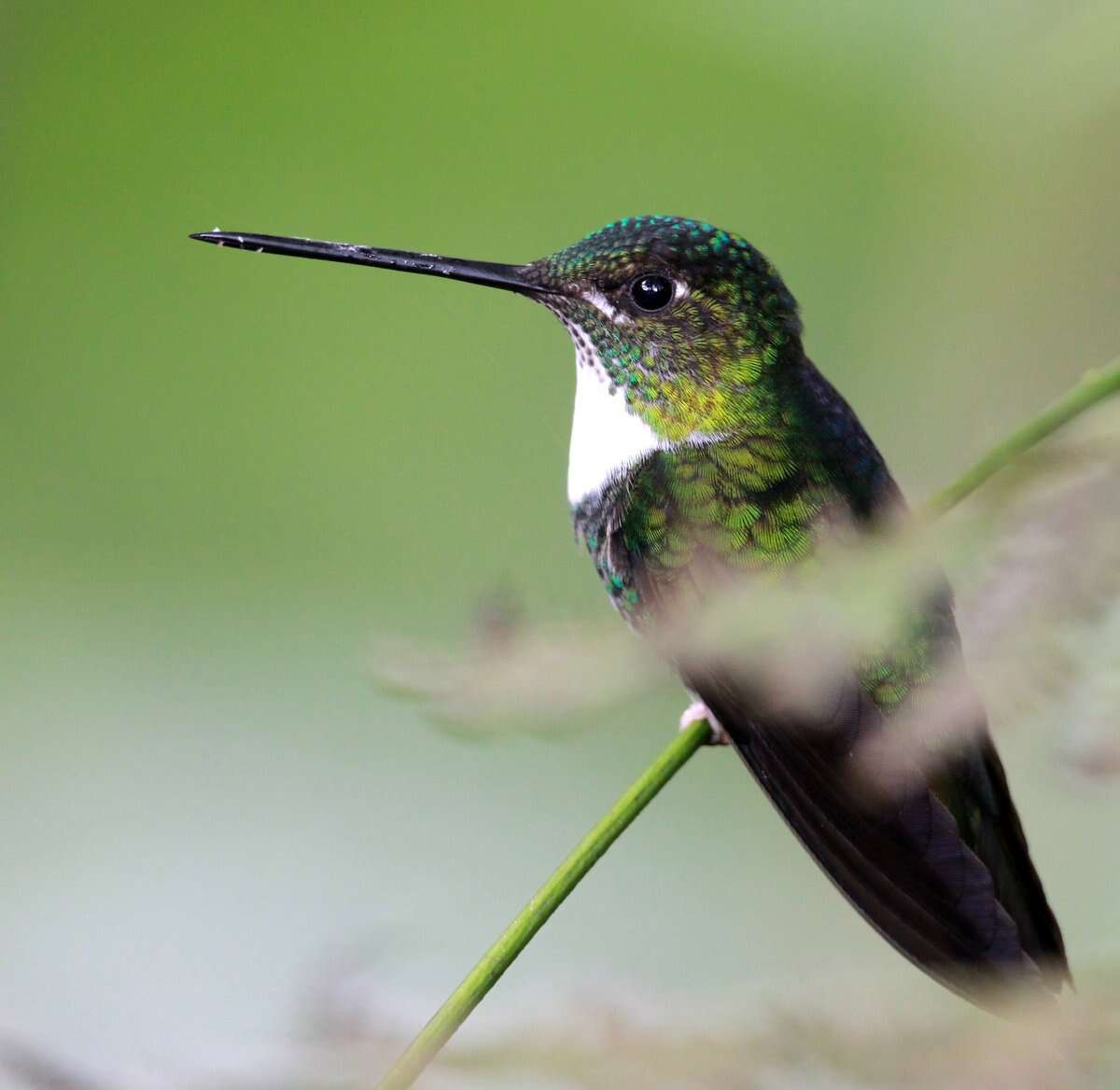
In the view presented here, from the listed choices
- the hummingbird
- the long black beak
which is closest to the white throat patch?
the hummingbird

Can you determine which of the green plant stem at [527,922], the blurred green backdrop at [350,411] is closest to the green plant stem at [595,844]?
the green plant stem at [527,922]

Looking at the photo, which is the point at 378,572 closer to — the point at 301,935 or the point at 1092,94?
the point at 301,935

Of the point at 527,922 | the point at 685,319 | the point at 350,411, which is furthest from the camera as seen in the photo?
the point at 350,411

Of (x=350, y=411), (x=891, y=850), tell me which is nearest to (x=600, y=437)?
(x=891, y=850)

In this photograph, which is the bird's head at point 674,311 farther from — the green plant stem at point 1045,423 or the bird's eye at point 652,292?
the green plant stem at point 1045,423

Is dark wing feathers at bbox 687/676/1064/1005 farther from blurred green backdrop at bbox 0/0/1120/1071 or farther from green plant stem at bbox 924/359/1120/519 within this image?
blurred green backdrop at bbox 0/0/1120/1071

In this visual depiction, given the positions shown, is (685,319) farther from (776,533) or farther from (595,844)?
(595,844)

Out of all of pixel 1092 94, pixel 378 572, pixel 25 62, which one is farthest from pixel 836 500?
pixel 25 62

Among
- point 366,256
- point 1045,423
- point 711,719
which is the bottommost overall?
point 711,719

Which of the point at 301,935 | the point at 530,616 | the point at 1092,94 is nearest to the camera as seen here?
the point at 530,616
